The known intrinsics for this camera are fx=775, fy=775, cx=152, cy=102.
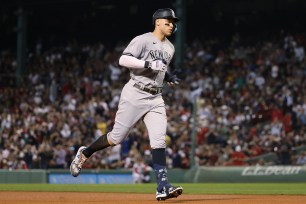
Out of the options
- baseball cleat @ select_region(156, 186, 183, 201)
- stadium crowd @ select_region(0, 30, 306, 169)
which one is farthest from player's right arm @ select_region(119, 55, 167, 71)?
stadium crowd @ select_region(0, 30, 306, 169)

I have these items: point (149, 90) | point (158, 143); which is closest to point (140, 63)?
point (149, 90)

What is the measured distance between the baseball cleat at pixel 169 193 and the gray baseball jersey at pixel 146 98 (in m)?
0.52

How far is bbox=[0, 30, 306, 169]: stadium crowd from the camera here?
662 inches

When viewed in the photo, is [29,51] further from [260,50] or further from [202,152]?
[202,152]

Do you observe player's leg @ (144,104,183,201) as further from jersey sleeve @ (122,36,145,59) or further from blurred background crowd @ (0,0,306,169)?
blurred background crowd @ (0,0,306,169)

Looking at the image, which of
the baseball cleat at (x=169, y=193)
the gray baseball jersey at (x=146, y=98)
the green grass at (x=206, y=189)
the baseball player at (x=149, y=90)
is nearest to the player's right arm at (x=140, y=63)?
the baseball player at (x=149, y=90)

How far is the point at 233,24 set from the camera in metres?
26.3

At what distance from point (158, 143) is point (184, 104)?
12.4 m

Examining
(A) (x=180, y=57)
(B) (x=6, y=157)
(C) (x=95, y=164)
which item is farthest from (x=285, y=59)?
(B) (x=6, y=157)

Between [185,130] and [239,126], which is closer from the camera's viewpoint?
[239,126]

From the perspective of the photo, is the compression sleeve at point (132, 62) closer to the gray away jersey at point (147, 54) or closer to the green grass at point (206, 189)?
the gray away jersey at point (147, 54)

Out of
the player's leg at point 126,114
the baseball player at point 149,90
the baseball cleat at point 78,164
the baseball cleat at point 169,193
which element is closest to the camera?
the baseball cleat at point 169,193

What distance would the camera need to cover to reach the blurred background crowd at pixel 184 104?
1678 centimetres

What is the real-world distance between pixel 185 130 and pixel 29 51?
1174 centimetres
